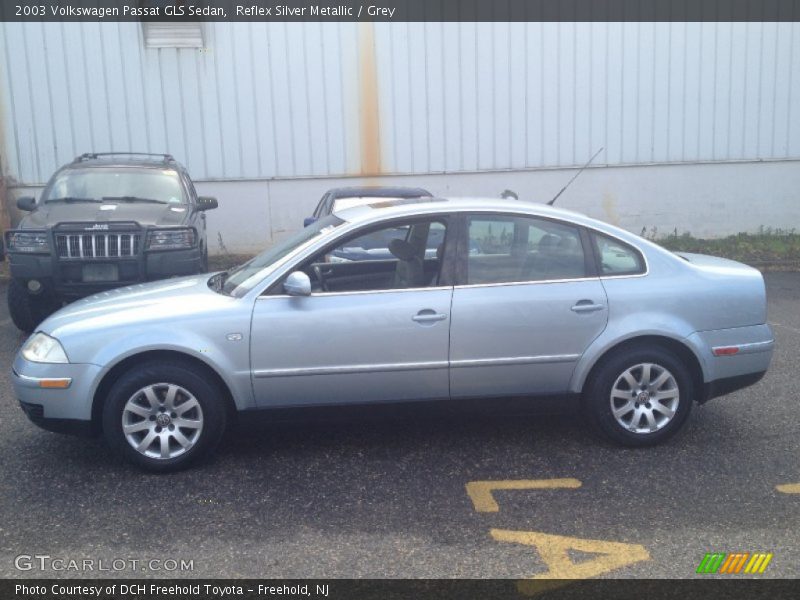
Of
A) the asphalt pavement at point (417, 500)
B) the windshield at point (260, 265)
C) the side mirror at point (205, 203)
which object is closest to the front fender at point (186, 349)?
the windshield at point (260, 265)

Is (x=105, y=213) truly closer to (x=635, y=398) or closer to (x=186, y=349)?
(x=186, y=349)

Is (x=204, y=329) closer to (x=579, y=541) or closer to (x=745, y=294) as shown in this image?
(x=579, y=541)

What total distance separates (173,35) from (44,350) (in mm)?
10433

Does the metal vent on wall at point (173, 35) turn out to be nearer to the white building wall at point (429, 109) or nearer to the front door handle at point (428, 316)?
the white building wall at point (429, 109)

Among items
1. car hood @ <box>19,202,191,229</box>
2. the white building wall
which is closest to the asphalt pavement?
car hood @ <box>19,202,191,229</box>

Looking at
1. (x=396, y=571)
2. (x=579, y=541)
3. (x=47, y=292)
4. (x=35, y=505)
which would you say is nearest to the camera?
(x=396, y=571)

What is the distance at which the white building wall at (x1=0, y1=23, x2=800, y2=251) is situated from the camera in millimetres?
14406

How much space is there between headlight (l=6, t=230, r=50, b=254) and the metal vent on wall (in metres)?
6.70

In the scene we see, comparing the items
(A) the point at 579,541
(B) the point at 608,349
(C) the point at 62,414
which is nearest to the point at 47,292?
(C) the point at 62,414

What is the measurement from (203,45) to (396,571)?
12178 mm

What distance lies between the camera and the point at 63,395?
509cm
